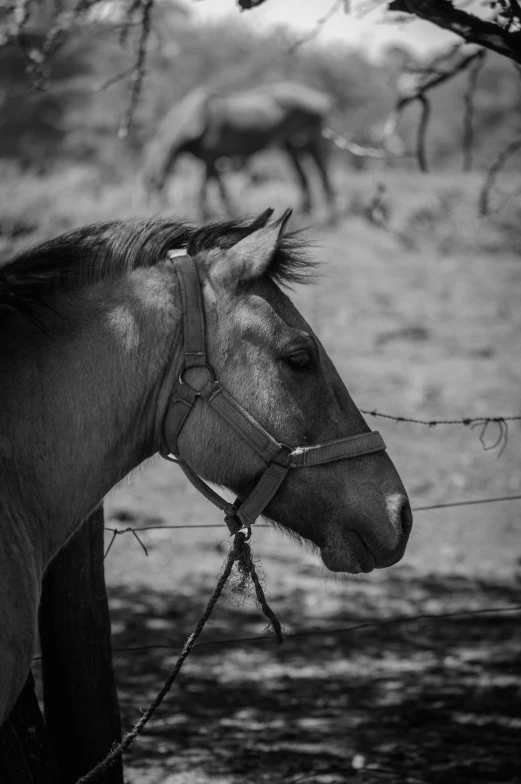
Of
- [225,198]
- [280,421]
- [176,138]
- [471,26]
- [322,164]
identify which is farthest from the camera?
[322,164]

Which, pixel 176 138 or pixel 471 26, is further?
pixel 176 138

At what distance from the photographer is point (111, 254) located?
2449 millimetres

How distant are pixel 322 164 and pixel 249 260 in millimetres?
17910

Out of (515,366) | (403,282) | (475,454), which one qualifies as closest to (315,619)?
(475,454)

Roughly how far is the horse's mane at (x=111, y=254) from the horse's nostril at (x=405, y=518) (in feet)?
2.55

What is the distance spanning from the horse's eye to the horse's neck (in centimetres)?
35

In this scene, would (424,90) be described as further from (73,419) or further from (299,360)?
(73,419)

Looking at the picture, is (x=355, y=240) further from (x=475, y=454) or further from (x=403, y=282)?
(x=475, y=454)

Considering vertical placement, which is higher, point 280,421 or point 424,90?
point 424,90

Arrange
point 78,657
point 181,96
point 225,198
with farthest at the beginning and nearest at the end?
point 181,96, point 225,198, point 78,657

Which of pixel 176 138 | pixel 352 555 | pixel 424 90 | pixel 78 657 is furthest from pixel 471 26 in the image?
pixel 176 138

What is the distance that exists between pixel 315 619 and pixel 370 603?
1.85ft

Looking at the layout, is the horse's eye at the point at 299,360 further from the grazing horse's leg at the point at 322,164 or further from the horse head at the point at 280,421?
the grazing horse's leg at the point at 322,164

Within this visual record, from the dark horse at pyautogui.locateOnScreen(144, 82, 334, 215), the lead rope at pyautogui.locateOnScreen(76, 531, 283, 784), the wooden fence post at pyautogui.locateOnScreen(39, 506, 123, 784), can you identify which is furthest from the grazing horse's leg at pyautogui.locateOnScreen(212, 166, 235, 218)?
the lead rope at pyautogui.locateOnScreen(76, 531, 283, 784)
